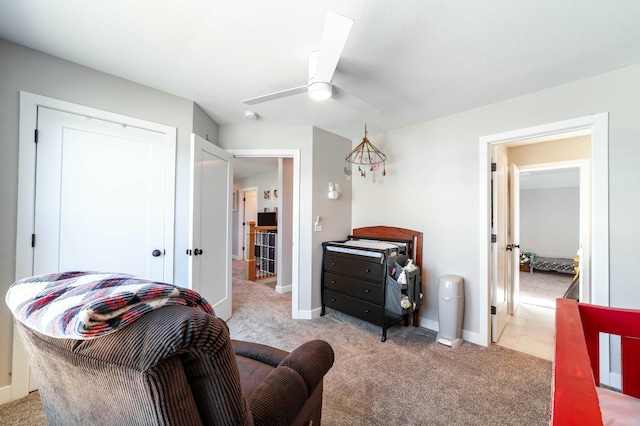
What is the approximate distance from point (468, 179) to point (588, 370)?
229 cm

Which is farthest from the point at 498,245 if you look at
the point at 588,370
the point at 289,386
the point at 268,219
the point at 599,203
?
the point at 268,219

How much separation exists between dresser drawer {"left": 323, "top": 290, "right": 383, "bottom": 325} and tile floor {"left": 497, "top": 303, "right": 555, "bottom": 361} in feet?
4.01

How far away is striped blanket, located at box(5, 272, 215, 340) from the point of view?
513mm

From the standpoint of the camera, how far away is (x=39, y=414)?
5.14ft

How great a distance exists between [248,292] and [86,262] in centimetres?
250

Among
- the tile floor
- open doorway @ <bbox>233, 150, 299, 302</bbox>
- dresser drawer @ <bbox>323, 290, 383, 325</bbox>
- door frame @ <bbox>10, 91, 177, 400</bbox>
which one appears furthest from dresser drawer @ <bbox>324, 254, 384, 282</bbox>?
door frame @ <bbox>10, 91, 177, 400</bbox>

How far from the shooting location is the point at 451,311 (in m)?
2.48

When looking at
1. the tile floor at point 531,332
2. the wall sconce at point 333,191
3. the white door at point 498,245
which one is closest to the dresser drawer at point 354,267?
the wall sconce at point 333,191

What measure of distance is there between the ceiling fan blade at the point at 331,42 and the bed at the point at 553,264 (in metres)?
6.79

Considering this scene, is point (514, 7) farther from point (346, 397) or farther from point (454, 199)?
point (346, 397)

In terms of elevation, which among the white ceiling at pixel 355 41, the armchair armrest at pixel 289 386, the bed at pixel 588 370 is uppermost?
the white ceiling at pixel 355 41

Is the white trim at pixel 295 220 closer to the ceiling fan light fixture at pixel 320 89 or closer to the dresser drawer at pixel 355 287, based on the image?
the dresser drawer at pixel 355 287

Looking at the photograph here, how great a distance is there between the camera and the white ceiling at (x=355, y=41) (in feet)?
4.50

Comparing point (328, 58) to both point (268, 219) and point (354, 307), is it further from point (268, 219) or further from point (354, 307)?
point (268, 219)
